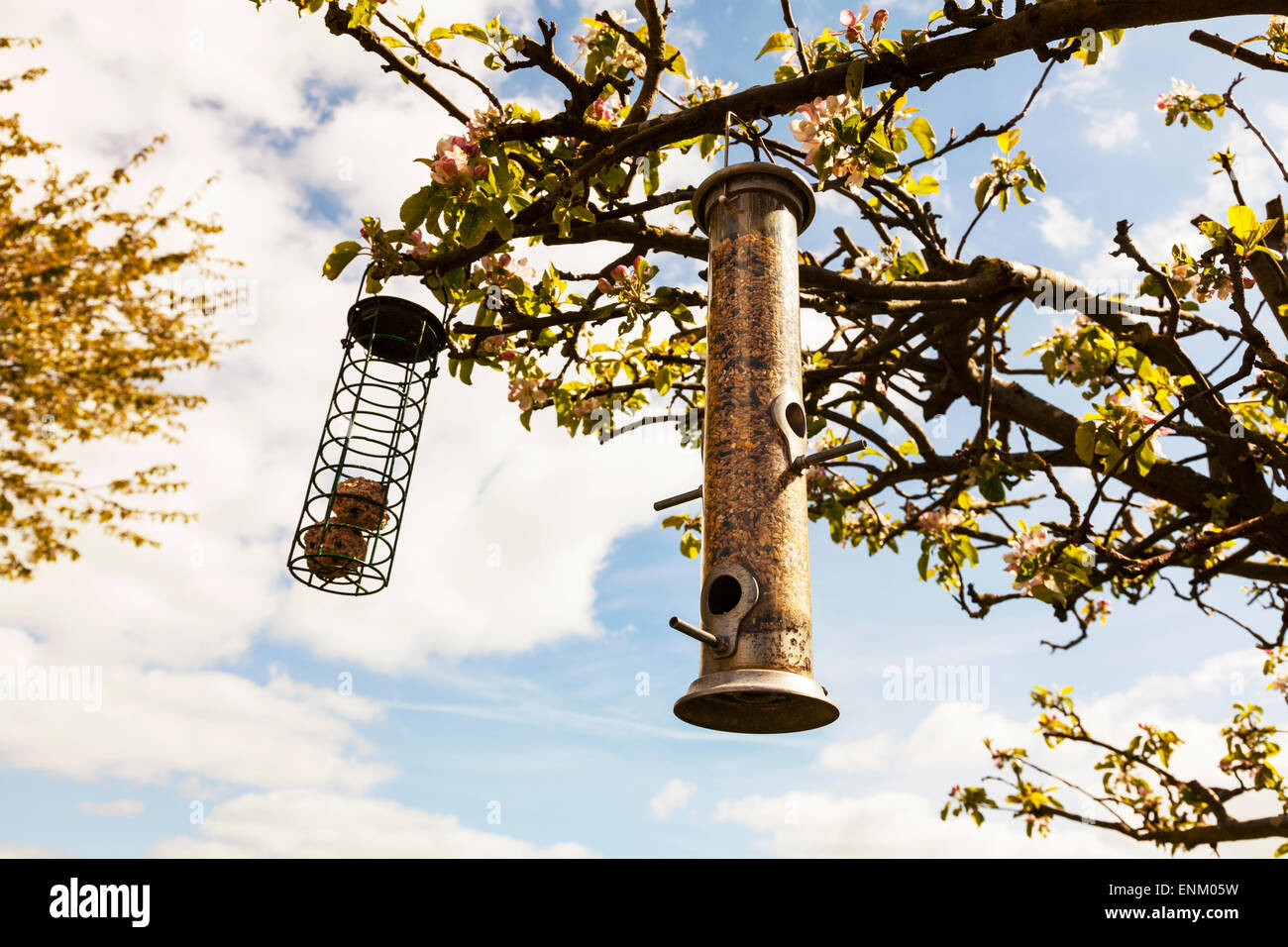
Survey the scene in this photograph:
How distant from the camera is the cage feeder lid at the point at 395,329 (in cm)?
397

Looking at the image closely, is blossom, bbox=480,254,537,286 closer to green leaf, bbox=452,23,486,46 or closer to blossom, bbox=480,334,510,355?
blossom, bbox=480,334,510,355

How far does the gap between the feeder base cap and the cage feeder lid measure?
2.21 m

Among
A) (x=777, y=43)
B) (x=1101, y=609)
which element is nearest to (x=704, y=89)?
(x=777, y=43)

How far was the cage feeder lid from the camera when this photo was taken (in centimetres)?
397

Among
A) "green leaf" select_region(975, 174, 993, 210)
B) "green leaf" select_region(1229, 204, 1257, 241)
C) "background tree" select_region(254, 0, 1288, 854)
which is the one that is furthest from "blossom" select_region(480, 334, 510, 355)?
"green leaf" select_region(1229, 204, 1257, 241)

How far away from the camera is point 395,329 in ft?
13.9

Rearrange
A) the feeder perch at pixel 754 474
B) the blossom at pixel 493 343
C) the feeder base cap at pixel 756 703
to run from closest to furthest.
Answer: the feeder base cap at pixel 756 703, the feeder perch at pixel 754 474, the blossom at pixel 493 343

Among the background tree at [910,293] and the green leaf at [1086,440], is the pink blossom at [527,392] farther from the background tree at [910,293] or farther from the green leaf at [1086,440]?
the green leaf at [1086,440]

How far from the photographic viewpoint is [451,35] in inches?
130

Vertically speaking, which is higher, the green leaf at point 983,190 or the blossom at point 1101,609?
the green leaf at point 983,190

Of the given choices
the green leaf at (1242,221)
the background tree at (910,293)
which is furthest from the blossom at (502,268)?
the green leaf at (1242,221)

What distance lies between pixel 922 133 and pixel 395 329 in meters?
2.53
